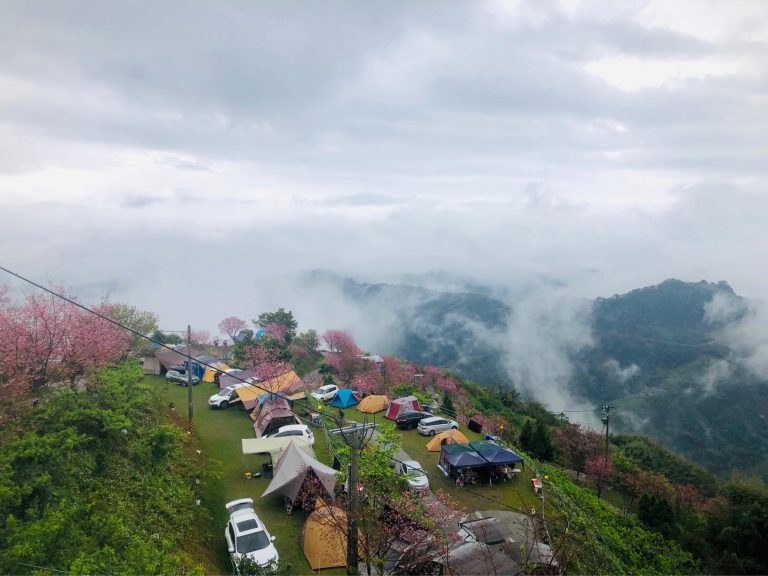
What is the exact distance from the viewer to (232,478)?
60.8 feet

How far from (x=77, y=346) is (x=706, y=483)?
4300 cm

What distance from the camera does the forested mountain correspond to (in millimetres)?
56938

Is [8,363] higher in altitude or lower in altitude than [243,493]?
higher

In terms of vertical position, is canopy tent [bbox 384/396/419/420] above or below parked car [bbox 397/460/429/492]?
below

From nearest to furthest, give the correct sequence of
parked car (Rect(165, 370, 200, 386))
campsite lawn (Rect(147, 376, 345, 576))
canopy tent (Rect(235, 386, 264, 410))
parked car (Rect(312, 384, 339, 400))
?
campsite lawn (Rect(147, 376, 345, 576)), canopy tent (Rect(235, 386, 264, 410)), parked car (Rect(312, 384, 339, 400)), parked car (Rect(165, 370, 200, 386))

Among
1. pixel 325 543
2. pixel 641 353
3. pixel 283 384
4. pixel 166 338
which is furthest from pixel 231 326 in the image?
pixel 641 353

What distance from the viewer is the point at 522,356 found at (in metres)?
95.5

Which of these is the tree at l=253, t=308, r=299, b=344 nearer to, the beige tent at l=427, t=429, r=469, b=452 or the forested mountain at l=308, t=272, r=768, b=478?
the beige tent at l=427, t=429, r=469, b=452

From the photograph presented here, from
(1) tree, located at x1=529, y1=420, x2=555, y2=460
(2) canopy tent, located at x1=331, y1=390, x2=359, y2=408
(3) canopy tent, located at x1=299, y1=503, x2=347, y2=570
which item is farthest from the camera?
(2) canopy tent, located at x1=331, y1=390, x2=359, y2=408

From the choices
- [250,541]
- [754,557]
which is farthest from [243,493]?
[754,557]

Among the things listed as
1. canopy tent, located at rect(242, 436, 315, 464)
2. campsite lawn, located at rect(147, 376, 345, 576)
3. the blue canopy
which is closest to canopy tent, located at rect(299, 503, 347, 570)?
campsite lawn, located at rect(147, 376, 345, 576)

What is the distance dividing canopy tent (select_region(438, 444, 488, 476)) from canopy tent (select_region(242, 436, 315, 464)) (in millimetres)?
5930

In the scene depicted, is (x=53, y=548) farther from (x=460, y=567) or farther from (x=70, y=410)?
(x=460, y=567)

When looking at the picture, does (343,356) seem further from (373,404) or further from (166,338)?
(166,338)
